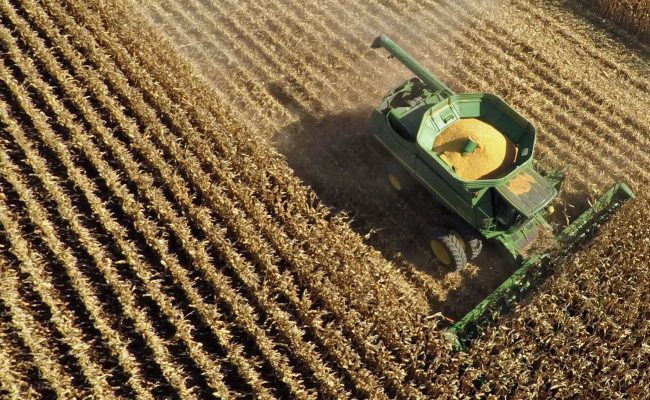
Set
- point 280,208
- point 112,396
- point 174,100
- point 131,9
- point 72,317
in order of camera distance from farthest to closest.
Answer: point 131,9 → point 174,100 → point 280,208 → point 72,317 → point 112,396

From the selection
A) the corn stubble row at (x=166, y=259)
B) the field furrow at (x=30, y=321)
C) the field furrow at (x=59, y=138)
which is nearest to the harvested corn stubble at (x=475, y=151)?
the corn stubble row at (x=166, y=259)

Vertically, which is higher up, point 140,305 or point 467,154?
point 467,154

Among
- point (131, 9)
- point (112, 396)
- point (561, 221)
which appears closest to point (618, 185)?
point (561, 221)

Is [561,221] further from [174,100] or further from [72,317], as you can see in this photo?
[72,317]

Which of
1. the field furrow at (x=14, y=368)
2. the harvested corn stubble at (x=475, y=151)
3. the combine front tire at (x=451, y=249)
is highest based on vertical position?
the harvested corn stubble at (x=475, y=151)

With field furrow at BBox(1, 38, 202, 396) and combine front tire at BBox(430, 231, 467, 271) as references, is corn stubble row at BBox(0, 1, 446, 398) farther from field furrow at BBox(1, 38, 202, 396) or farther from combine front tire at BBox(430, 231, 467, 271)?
combine front tire at BBox(430, 231, 467, 271)

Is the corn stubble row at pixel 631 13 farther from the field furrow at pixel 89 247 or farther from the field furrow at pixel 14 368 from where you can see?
the field furrow at pixel 14 368
